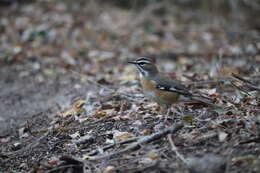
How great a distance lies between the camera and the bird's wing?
6.70 metres

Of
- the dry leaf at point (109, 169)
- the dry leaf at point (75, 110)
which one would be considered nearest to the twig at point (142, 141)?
the dry leaf at point (109, 169)

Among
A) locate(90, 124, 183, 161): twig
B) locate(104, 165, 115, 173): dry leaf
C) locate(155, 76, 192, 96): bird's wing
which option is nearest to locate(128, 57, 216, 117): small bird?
locate(155, 76, 192, 96): bird's wing

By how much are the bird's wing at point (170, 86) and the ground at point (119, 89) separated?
1.18 feet

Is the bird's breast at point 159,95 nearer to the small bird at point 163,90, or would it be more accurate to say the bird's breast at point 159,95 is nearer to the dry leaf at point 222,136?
the small bird at point 163,90

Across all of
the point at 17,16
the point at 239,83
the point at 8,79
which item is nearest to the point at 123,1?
the point at 17,16

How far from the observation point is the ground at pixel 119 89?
5246mm

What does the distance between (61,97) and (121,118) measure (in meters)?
2.60

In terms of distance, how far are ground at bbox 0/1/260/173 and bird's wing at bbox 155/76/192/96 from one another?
1.18 ft

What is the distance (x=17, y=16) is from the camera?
13.4 metres

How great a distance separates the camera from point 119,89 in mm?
8383

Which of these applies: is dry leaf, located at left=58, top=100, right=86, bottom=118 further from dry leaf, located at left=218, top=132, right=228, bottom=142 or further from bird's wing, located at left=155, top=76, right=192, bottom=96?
dry leaf, located at left=218, top=132, right=228, bottom=142

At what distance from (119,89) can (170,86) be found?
1.76 metres

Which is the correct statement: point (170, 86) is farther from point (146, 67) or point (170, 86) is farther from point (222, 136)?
point (222, 136)

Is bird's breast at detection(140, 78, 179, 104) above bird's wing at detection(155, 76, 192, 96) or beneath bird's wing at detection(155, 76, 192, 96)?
beneath
